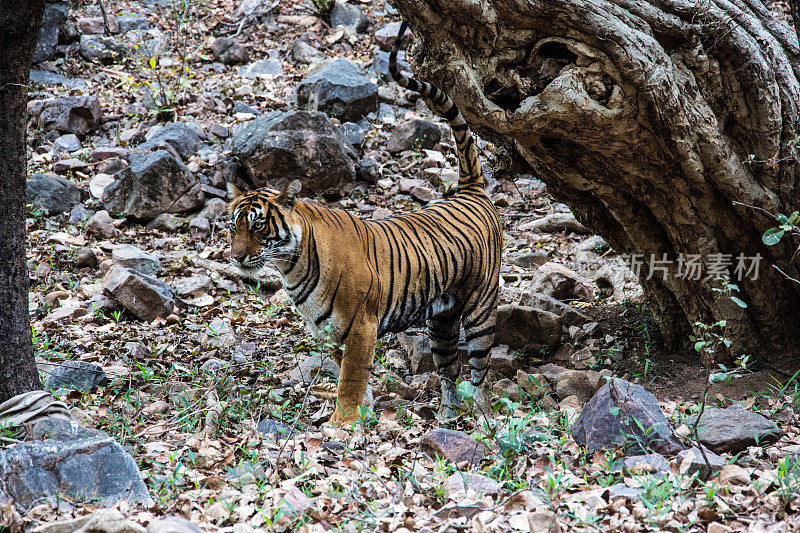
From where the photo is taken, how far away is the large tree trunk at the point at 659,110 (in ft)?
13.3

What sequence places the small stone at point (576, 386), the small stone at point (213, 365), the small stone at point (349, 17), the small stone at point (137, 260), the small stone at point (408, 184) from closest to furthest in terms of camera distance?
the small stone at point (576, 386)
the small stone at point (213, 365)
the small stone at point (137, 260)
the small stone at point (408, 184)
the small stone at point (349, 17)

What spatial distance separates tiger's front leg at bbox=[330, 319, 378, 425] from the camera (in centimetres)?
467

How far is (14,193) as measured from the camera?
3871 mm

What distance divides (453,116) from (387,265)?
4.19 feet

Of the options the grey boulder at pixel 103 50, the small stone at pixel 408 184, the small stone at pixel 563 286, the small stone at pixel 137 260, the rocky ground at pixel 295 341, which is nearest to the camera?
the rocky ground at pixel 295 341

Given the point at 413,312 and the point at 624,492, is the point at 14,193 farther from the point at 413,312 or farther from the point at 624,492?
the point at 624,492

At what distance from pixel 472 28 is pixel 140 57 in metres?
8.14

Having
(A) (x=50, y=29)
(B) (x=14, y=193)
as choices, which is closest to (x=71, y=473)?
(B) (x=14, y=193)

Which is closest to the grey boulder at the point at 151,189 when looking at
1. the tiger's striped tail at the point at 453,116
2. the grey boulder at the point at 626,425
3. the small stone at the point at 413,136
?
the small stone at the point at 413,136

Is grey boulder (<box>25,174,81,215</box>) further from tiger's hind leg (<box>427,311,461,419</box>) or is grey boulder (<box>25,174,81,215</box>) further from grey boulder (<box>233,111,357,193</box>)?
tiger's hind leg (<box>427,311,461,419</box>)

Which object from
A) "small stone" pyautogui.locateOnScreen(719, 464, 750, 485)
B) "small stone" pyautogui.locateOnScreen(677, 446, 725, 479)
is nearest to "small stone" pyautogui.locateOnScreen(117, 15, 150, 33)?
"small stone" pyautogui.locateOnScreen(677, 446, 725, 479)

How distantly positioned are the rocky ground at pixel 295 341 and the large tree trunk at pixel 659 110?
3.00 ft

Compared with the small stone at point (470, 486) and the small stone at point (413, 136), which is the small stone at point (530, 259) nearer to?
the small stone at point (413, 136)

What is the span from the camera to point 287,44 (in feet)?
38.0
